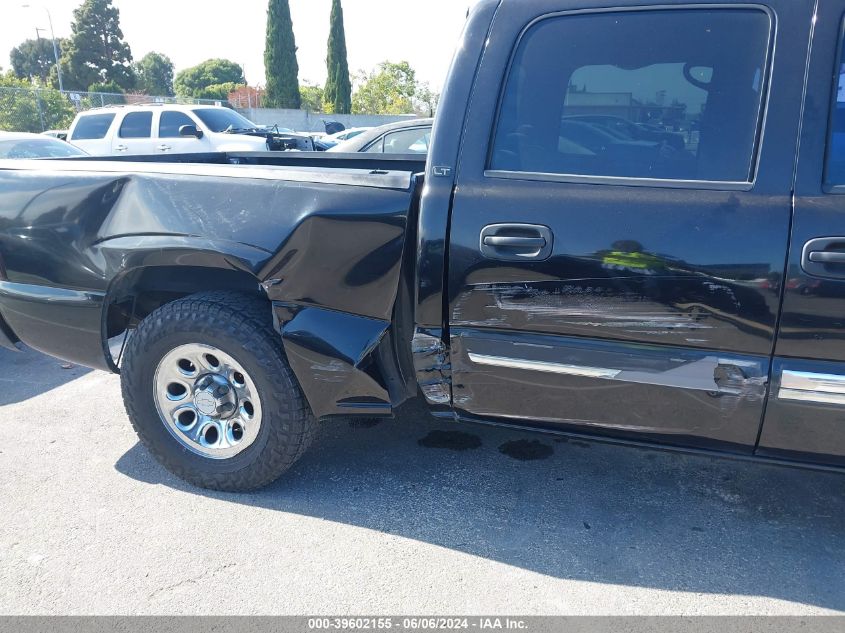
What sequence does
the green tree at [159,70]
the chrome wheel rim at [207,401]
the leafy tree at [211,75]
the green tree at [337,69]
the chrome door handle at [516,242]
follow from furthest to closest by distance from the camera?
the leafy tree at [211,75] < the green tree at [159,70] < the green tree at [337,69] < the chrome wheel rim at [207,401] < the chrome door handle at [516,242]

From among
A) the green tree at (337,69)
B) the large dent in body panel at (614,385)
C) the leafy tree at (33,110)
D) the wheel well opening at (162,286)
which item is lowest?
the large dent in body panel at (614,385)

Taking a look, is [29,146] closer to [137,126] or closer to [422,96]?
[137,126]

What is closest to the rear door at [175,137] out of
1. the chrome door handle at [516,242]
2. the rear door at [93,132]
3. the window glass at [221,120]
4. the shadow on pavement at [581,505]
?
the window glass at [221,120]

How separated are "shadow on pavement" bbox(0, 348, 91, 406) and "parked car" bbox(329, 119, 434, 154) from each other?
150 inches

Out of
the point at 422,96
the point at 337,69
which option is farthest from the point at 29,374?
the point at 422,96

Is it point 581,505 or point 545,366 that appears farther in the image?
point 581,505

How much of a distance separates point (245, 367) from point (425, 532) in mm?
990

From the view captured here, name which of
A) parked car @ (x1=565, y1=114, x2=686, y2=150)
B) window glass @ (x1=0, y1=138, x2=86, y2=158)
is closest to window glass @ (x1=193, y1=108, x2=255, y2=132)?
window glass @ (x1=0, y1=138, x2=86, y2=158)

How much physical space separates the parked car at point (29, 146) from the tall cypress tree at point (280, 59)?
30689 millimetres

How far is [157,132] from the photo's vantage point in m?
13.1

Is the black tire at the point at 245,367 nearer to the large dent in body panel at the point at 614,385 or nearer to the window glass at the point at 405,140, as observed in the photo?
the large dent in body panel at the point at 614,385

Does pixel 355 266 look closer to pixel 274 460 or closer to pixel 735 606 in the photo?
pixel 274 460

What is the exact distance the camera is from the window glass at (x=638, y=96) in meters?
2.12

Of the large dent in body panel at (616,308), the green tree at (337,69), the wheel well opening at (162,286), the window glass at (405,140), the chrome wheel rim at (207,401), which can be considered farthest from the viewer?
the green tree at (337,69)
